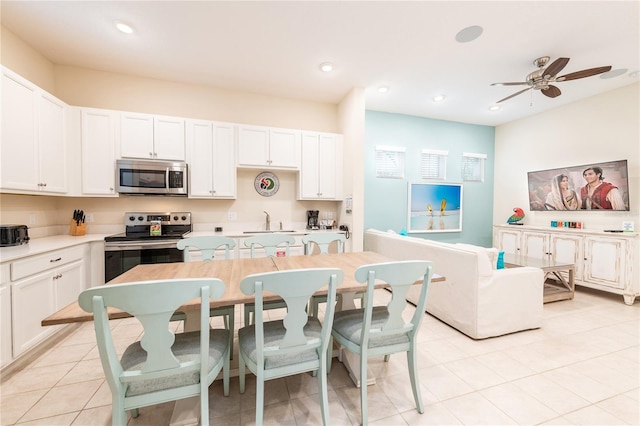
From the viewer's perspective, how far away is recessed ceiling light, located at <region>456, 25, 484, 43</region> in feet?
8.27

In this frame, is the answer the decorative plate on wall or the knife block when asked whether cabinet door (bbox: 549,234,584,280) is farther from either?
the knife block

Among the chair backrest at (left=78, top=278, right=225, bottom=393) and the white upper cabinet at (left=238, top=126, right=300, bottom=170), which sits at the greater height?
the white upper cabinet at (left=238, top=126, right=300, bottom=170)

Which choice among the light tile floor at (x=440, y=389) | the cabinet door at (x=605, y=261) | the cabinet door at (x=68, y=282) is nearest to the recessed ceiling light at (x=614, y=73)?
the cabinet door at (x=605, y=261)

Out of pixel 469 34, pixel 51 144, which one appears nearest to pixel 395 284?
pixel 469 34

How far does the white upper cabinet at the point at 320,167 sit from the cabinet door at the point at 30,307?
2.94m

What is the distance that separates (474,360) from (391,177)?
132 inches

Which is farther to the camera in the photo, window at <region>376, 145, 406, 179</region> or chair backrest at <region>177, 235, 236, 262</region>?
window at <region>376, 145, 406, 179</region>

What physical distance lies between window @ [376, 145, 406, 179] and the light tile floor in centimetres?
306

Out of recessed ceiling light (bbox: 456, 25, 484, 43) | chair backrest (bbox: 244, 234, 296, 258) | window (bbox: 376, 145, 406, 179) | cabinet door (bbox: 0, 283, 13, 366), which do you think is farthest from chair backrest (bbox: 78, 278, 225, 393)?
window (bbox: 376, 145, 406, 179)

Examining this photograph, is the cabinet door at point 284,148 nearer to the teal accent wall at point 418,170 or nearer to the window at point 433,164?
the teal accent wall at point 418,170

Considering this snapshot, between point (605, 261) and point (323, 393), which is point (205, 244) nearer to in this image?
point (323, 393)

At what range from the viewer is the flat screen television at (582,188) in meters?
3.70

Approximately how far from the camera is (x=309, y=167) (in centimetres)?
407

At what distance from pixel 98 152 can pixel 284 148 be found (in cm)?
236
